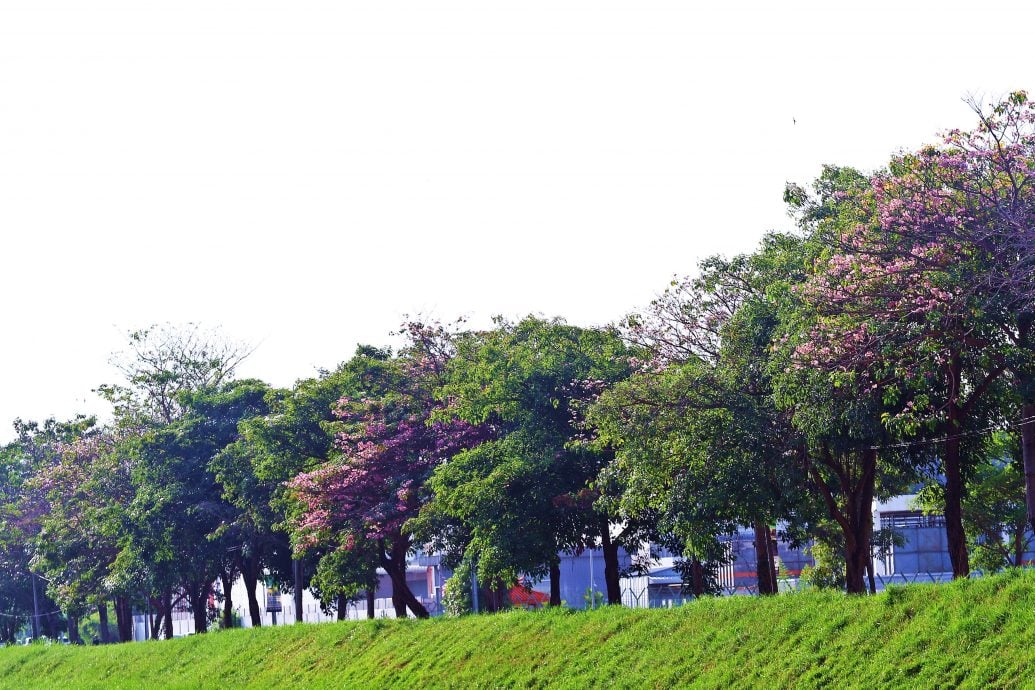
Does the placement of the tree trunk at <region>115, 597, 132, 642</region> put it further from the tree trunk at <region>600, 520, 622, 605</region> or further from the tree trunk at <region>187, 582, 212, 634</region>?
the tree trunk at <region>600, 520, 622, 605</region>

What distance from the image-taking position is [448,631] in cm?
2870

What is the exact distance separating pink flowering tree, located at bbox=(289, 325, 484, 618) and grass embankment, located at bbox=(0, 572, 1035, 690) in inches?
124

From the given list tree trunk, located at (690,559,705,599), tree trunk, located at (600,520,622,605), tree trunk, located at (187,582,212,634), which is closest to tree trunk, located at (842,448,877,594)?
tree trunk, located at (600,520,622,605)

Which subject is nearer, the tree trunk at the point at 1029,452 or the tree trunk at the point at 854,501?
the tree trunk at the point at 1029,452

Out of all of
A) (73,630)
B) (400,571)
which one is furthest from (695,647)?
(73,630)

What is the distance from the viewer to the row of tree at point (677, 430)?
70.4 feet

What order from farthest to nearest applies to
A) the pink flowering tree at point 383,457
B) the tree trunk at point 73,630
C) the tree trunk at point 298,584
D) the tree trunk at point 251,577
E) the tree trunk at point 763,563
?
the tree trunk at point 73,630, the tree trunk at point 251,577, the tree trunk at point 298,584, the pink flowering tree at point 383,457, the tree trunk at point 763,563

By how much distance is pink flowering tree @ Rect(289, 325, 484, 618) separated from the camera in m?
36.2

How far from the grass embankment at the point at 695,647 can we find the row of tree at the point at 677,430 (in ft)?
9.51

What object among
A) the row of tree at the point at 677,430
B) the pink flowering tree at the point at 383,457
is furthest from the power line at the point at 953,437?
the pink flowering tree at the point at 383,457

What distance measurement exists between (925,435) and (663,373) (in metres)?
5.02

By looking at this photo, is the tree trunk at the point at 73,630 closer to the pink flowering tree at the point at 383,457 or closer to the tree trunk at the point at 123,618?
the tree trunk at the point at 123,618

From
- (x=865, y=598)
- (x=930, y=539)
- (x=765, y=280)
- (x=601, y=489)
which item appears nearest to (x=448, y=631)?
(x=601, y=489)

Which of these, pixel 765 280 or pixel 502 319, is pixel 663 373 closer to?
pixel 765 280
